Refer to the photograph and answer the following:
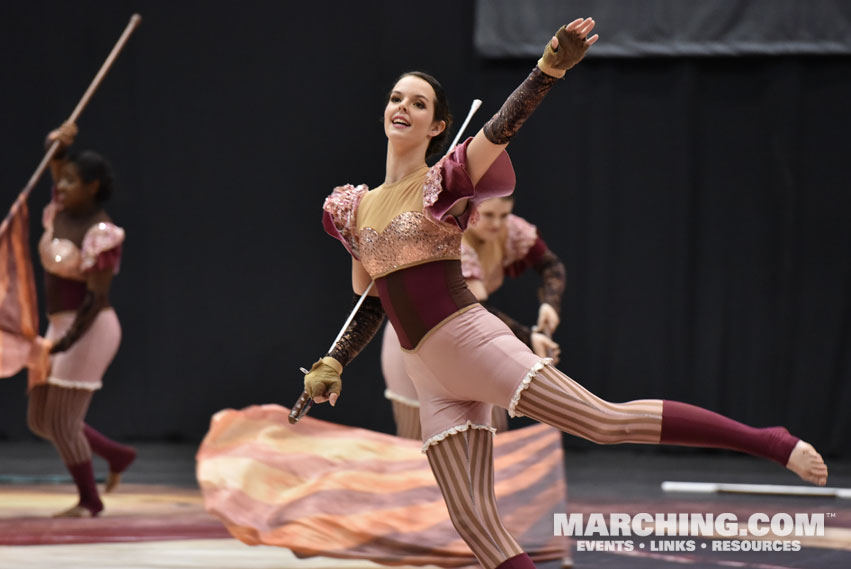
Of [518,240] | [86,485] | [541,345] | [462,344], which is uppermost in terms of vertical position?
[518,240]

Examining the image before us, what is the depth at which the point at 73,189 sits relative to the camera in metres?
4.73

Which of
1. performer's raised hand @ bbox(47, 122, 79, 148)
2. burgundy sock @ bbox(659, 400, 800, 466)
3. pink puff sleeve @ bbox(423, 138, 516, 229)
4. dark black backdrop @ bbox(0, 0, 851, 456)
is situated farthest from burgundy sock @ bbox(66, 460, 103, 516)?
burgundy sock @ bbox(659, 400, 800, 466)

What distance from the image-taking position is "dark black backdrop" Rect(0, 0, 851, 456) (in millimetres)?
6531

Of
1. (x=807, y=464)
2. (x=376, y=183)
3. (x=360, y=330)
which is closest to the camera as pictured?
(x=807, y=464)

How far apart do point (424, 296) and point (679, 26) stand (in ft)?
14.5

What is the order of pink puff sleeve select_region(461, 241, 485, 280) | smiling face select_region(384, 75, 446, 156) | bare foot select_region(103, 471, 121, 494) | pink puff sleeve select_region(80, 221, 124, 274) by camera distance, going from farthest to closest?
bare foot select_region(103, 471, 121, 494) → pink puff sleeve select_region(80, 221, 124, 274) → pink puff sleeve select_region(461, 241, 485, 280) → smiling face select_region(384, 75, 446, 156)

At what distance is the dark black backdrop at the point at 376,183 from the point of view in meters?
6.53

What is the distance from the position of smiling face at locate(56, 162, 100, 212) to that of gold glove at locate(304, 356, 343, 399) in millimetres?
2472

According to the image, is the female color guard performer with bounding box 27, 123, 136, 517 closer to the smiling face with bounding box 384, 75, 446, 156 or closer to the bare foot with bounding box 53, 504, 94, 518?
the bare foot with bounding box 53, 504, 94, 518

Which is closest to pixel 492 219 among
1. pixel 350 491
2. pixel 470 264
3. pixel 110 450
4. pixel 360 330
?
pixel 470 264

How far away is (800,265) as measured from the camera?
21.5ft

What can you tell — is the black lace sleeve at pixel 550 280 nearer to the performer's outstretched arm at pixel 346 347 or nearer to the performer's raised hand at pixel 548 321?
the performer's raised hand at pixel 548 321

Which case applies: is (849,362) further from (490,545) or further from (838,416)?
(490,545)

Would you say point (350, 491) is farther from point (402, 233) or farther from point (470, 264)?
point (402, 233)
